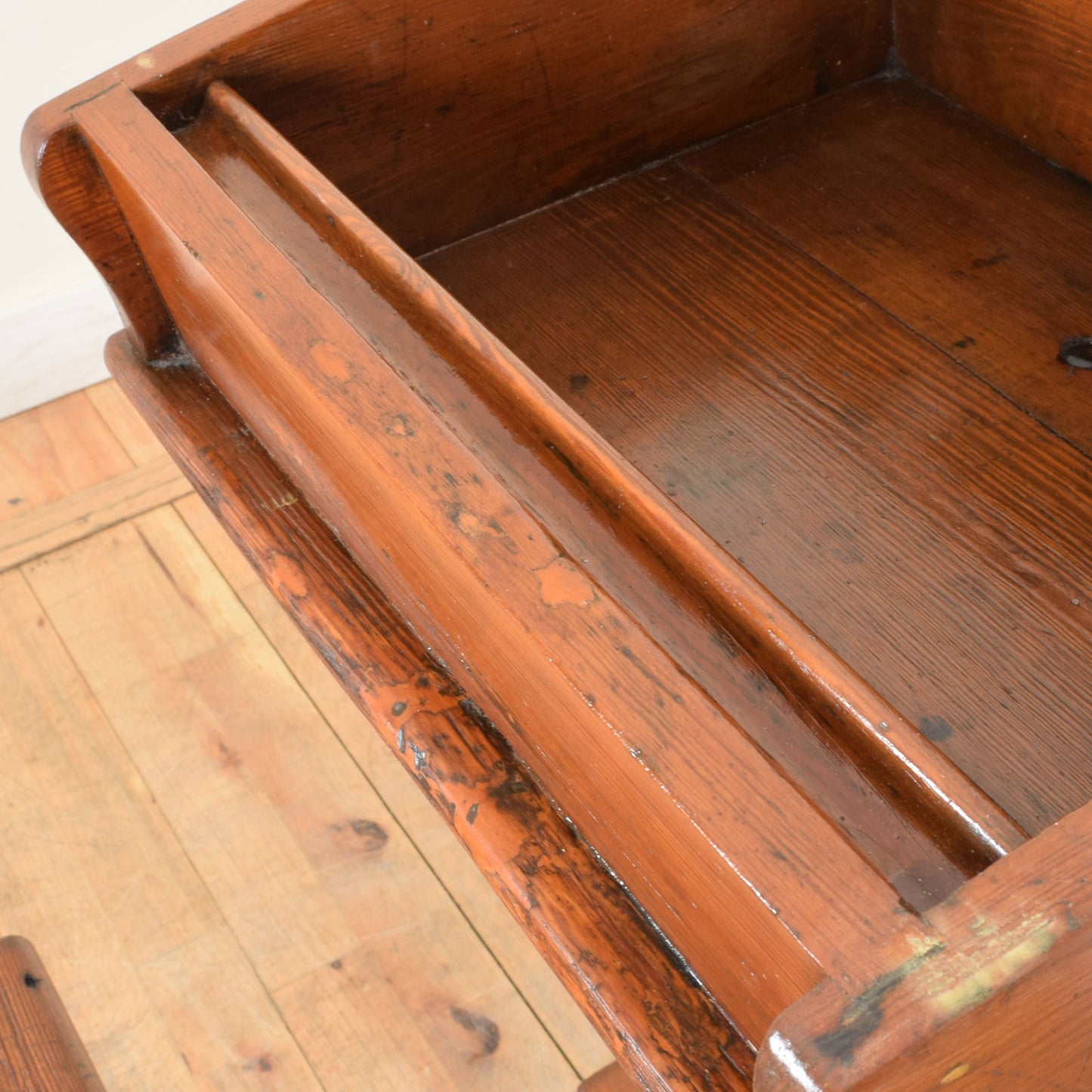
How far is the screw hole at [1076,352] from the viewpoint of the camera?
1.01 metres

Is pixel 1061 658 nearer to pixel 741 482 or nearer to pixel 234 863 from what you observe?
pixel 741 482

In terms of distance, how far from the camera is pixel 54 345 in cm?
208

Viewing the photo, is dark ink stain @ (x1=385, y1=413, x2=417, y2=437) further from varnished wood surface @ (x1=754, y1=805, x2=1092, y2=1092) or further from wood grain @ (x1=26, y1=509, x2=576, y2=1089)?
wood grain @ (x1=26, y1=509, x2=576, y2=1089)

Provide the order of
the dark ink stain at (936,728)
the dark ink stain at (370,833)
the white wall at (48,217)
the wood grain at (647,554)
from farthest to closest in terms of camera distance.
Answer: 1. the white wall at (48,217)
2. the dark ink stain at (370,833)
3. the dark ink stain at (936,728)
4. the wood grain at (647,554)

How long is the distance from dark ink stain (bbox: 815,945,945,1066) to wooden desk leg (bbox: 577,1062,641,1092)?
593 mm

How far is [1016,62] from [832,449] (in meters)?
0.47

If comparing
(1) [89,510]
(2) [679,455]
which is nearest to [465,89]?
(2) [679,455]

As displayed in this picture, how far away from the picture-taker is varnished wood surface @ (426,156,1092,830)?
819 millimetres

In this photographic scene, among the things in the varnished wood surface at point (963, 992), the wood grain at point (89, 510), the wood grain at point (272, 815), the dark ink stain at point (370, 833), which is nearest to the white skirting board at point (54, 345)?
the wood grain at point (89, 510)

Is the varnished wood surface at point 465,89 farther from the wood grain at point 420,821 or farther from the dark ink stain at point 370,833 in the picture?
the dark ink stain at point 370,833

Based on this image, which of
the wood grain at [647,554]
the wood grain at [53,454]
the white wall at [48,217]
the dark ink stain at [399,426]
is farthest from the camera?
the wood grain at [53,454]

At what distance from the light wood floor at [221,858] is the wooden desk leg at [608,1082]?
29cm

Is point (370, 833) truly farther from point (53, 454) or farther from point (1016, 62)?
point (1016, 62)

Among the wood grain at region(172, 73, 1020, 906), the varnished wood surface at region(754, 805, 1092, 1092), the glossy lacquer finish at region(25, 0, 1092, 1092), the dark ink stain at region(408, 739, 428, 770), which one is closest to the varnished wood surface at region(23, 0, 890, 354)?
the glossy lacquer finish at region(25, 0, 1092, 1092)
